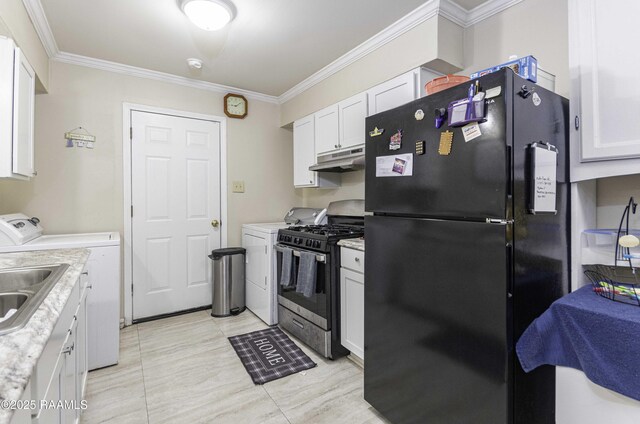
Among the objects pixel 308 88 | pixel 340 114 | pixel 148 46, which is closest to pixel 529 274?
pixel 340 114

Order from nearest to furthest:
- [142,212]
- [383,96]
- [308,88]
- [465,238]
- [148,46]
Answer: [465,238]
[383,96]
[148,46]
[142,212]
[308,88]

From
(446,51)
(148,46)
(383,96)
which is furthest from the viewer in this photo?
(148,46)

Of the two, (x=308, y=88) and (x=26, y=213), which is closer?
(x=26, y=213)

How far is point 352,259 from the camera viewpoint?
2182mm

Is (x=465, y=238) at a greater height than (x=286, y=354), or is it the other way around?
(x=465, y=238)

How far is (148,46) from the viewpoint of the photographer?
2.63 meters

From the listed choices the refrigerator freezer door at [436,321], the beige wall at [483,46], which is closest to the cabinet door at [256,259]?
the refrigerator freezer door at [436,321]

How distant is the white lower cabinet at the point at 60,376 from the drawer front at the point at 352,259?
152 cm

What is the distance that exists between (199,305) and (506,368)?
10.1ft

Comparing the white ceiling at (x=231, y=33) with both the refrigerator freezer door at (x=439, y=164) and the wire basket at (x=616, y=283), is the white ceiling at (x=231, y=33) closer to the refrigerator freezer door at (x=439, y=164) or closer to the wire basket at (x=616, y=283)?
the refrigerator freezer door at (x=439, y=164)

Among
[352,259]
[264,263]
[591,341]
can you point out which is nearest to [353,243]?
[352,259]

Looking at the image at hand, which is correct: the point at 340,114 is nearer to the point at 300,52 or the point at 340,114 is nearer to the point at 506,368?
the point at 300,52

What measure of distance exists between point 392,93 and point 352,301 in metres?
1.55

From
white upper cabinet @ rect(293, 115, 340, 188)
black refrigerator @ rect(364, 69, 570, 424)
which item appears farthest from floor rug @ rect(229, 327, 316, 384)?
white upper cabinet @ rect(293, 115, 340, 188)
